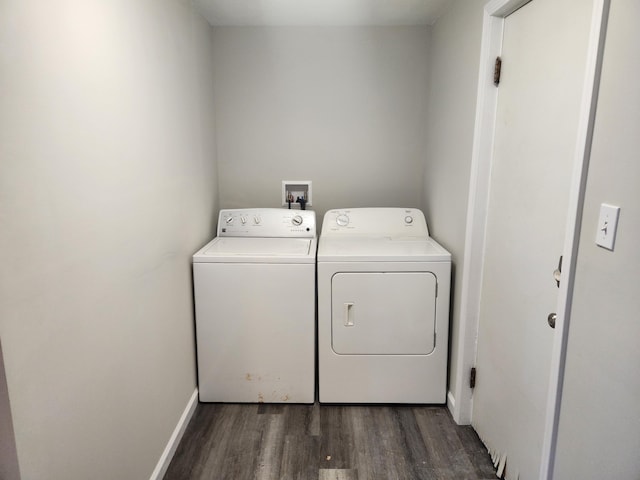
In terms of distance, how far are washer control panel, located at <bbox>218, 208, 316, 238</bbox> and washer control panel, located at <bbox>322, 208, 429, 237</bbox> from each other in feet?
0.44

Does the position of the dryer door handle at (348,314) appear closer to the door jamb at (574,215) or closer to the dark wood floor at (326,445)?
the dark wood floor at (326,445)

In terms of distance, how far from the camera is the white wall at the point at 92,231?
934 mm

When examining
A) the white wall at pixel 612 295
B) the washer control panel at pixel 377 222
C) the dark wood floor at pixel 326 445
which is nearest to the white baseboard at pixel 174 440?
the dark wood floor at pixel 326 445

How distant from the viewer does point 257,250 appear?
227 centimetres

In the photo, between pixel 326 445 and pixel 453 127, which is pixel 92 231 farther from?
pixel 453 127

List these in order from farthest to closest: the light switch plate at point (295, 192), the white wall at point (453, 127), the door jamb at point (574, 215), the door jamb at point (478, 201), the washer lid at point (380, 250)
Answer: the light switch plate at point (295, 192) → the washer lid at point (380, 250) → the white wall at point (453, 127) → the door jamb at point (478, 201) → the door jamb at point (574, 215)

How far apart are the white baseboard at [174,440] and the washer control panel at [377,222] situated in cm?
122

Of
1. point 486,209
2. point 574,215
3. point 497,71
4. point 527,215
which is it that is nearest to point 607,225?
point 574,215

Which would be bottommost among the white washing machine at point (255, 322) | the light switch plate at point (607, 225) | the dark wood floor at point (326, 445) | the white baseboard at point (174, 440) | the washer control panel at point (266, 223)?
the dark wood floor at point (326, 445)

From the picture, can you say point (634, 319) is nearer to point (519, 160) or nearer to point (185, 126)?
point (519, 160)

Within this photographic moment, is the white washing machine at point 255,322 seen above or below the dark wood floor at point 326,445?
above

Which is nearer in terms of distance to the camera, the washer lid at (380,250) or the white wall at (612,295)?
the white wall at (612,295)

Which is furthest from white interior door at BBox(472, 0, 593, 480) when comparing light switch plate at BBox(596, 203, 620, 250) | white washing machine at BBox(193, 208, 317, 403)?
white washing machine at BBox(193, 208, 317, 403)

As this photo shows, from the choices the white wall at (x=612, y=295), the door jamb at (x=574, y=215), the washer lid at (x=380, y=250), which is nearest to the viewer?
the white wall at (x=612, y=295)
